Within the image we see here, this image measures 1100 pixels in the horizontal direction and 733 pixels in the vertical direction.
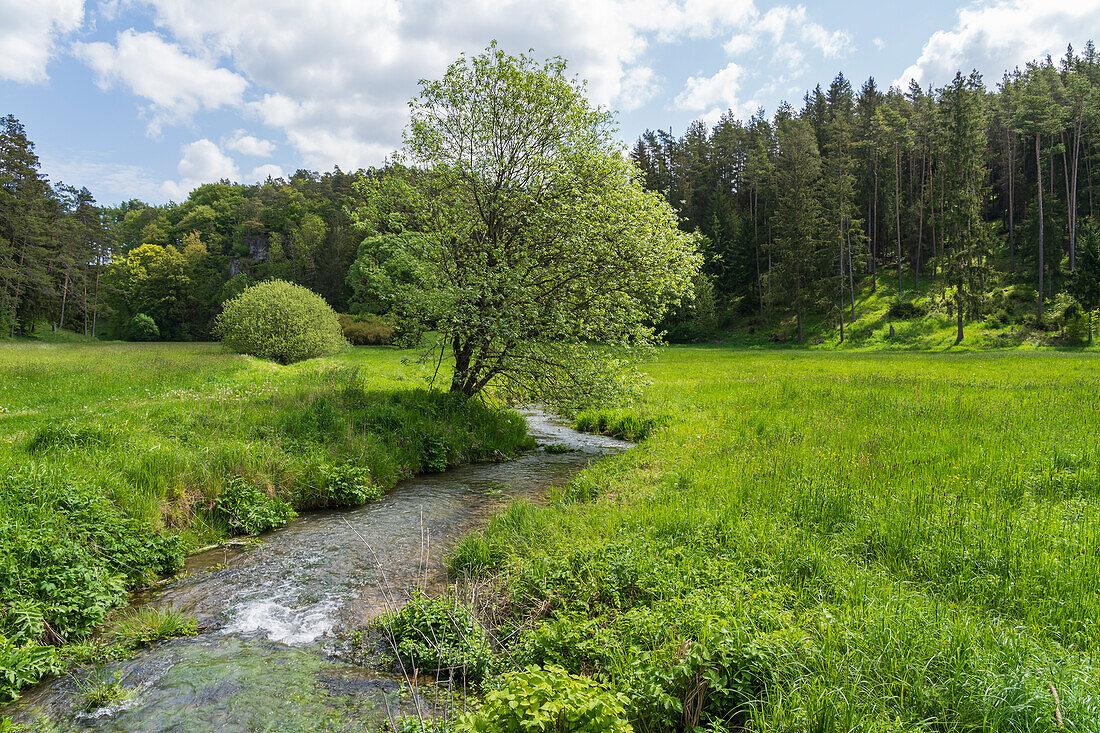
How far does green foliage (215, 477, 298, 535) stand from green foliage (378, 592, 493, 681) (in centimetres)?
452

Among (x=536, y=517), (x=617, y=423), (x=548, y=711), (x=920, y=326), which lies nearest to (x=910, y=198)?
(x=920, y=326)

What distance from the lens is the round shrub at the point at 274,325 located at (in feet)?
114

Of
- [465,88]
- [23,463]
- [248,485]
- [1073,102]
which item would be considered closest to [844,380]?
[465,88]

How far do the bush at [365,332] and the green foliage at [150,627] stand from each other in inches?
2311

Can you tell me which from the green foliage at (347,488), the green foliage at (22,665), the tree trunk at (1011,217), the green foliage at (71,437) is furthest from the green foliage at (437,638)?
the tree trunk at (1011,217)

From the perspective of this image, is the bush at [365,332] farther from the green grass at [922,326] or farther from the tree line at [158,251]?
the green grass at [922,326]

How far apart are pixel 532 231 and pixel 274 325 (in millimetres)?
28032

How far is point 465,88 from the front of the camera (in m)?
14.2

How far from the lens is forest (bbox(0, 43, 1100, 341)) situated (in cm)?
5097

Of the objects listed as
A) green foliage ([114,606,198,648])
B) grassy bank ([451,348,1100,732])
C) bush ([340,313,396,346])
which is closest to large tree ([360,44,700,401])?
grassy bank ([451,348,1100,732])

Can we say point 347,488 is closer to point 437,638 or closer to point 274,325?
point 437,638

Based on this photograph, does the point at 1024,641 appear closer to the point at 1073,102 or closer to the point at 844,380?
the point at 844,380

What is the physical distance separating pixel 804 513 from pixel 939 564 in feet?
5.94

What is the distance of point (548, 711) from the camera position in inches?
131
